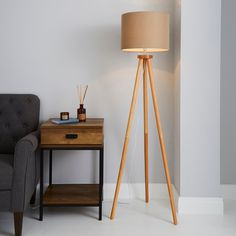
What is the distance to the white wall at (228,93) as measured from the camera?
371 cm

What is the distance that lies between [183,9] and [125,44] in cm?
55

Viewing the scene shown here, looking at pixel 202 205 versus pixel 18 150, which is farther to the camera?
pixel 202 205

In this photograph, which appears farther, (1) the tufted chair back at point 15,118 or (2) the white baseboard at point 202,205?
(1) the tufted chair back at point 15,118

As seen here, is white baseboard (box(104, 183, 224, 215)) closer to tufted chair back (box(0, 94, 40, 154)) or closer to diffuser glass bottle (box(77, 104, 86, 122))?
diffuser glass bottle (box(77, 104, 86, 122))

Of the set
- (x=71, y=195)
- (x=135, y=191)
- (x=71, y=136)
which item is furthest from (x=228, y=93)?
(x=71, y=195)

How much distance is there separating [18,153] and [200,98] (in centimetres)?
147

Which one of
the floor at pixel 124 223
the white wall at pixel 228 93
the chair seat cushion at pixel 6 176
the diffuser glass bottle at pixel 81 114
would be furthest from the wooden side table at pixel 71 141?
the white wall at pixel 228 93

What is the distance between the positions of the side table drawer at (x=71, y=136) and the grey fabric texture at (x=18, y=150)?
0.28 feet

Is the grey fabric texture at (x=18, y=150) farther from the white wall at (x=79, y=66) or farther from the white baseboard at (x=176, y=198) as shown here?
the white baseboard at (x=176, y=198)

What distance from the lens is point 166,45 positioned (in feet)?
10.5

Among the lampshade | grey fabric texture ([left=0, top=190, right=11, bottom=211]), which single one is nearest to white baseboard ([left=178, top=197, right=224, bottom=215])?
the lampshade

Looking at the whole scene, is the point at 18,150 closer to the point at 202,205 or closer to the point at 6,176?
the point at 6,176

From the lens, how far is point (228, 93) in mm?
3777

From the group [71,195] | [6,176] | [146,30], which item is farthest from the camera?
[71,195]
